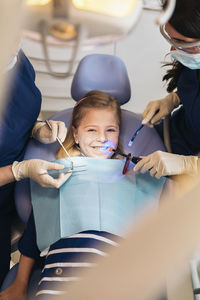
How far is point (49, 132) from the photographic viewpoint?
57.3 inches

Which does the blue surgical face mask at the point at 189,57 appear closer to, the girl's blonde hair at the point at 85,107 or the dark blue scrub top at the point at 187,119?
the dark blue scrub top at the point at 187,119

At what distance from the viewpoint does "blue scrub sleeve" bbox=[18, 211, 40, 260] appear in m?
1.30

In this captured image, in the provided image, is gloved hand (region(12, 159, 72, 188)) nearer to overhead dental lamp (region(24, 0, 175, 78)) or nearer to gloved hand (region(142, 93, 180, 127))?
gloved hand (region(142, 93, 180, 127))

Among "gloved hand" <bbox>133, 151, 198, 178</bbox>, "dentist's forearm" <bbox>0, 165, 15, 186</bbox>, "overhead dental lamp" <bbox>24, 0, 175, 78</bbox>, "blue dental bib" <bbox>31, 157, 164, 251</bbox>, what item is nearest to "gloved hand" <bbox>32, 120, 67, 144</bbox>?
"blue dental bib" <bbox>31, 157, 164, 251</bbox>

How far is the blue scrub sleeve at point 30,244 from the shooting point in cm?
130

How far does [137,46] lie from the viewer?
2.31m

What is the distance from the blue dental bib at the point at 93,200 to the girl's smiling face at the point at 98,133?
0.20 feet

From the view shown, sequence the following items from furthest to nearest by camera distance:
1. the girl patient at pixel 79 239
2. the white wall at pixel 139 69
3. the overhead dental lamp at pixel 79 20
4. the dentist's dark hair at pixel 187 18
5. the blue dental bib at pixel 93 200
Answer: the white wall at pixel 139 69 < the blue dental bib at pixel 93 200 < the girl patient at pixel 79 239 < the dentist's dark hair at pixel 187 18 < the overhead dental lamp at pixel 79 20

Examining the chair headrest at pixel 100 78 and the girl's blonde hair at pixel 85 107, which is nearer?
the girl's blonde hair at pixel 85 107

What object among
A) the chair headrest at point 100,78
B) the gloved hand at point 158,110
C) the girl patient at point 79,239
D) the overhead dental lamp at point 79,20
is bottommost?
the girl patient at point 79,239

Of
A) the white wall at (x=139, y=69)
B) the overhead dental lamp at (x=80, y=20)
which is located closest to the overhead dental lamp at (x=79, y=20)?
the overhead dental lamp at (x=80, y=20)

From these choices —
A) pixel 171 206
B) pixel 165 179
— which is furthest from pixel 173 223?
pixel 165 179

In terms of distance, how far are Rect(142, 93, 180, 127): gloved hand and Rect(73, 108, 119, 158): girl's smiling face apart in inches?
6.9

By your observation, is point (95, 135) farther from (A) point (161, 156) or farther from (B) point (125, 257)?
(B) point (125, 257)
